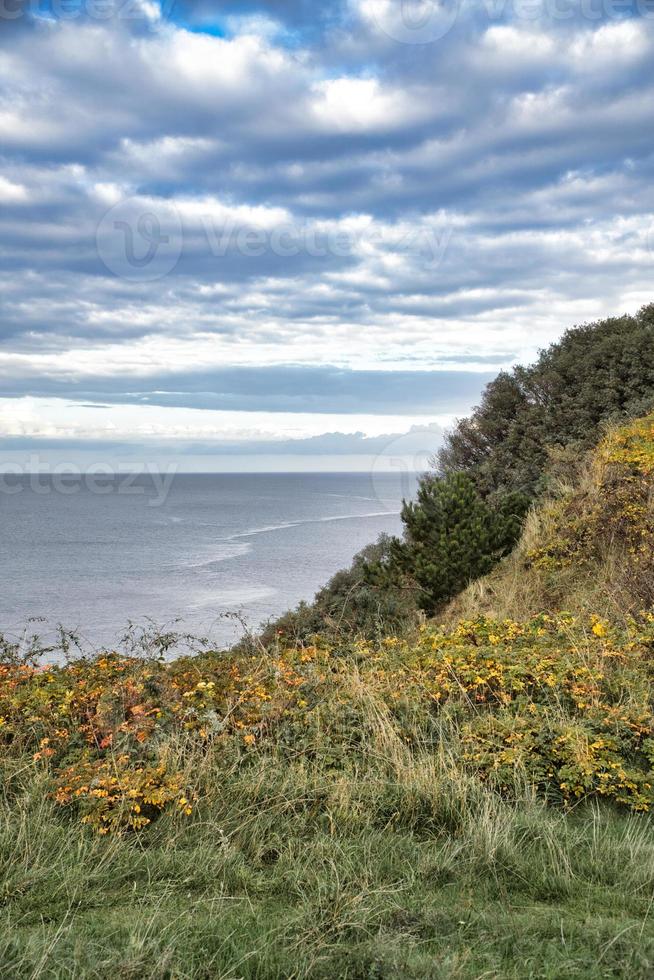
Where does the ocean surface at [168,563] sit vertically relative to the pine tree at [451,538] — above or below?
below

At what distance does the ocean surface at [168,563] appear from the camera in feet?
122

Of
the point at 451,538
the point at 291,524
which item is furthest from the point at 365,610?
the point at 291,524

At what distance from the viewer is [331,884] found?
3.68 meters

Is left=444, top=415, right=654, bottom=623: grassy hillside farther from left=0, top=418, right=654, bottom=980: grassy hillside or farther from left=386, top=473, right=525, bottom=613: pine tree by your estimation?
left=0, top=418, right=654, bottom=980: grassy hillside

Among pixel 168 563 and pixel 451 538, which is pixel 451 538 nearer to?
pixel 451 538

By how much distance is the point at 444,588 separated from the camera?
48.3ft

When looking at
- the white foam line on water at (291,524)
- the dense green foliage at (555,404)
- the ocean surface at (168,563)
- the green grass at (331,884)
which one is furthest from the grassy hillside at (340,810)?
the white foam line on water at (291,524)

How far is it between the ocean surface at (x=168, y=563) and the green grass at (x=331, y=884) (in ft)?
8.76

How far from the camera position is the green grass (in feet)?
10.3

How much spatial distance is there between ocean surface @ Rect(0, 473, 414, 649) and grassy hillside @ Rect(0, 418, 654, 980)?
5.53ft

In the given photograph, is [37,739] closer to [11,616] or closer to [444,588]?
[444,588]

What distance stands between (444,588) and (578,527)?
12.5 ft

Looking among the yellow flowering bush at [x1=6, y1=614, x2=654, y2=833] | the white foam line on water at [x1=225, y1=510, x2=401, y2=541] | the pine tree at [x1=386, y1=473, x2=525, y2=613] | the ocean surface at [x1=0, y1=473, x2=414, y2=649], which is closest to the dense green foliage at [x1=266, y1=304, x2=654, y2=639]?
the pine tree at [x1=386, y1=473, x2=525, y2=613]

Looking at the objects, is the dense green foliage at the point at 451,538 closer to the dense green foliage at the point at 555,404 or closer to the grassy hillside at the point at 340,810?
the dense green foliage at the point at 555,404
